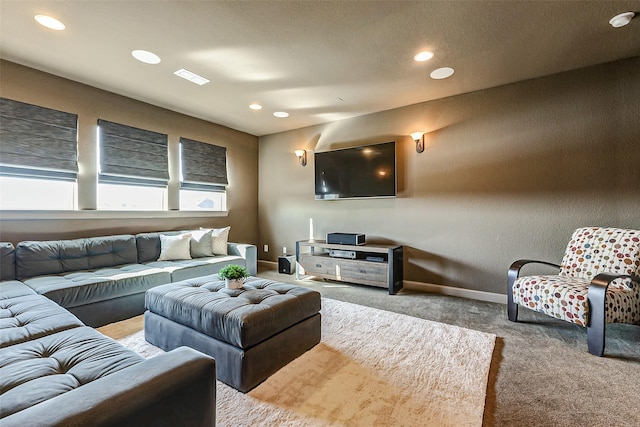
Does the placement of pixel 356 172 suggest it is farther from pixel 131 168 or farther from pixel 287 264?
pixel 131 168

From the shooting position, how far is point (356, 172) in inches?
157

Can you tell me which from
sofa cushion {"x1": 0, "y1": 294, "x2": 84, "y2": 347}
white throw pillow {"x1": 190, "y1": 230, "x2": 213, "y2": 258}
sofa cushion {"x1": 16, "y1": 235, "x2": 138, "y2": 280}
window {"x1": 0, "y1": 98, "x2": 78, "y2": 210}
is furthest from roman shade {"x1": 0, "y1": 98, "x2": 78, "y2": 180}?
sofa cushion {"x1": 0, "y1": 294, "x2": 84, "y2": 347}

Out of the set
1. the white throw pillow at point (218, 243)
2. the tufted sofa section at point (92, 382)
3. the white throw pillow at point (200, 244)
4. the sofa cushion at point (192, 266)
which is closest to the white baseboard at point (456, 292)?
the sofa cushion at point (192, 266)

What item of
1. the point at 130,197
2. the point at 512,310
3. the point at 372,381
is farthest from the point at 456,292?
the point at 130,197

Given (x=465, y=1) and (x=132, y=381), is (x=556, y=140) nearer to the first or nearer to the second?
(x=465, y=1)

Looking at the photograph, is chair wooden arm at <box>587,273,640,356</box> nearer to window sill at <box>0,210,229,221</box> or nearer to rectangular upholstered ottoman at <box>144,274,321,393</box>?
rectangular upholstered ottoman at <box>144,274,321,393</box>

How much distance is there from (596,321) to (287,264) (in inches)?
143

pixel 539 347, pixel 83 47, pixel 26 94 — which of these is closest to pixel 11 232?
pixel 26 94

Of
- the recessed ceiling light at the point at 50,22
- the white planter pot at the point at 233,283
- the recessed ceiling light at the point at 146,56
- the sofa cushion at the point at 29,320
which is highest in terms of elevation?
the recessed ceiling light at the point at 50,22

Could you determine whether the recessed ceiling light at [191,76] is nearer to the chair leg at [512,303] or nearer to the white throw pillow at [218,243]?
the white throw pillow at [218,243]

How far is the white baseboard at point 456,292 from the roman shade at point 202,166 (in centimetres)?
333

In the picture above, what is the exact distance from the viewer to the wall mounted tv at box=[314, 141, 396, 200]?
377 centimetres

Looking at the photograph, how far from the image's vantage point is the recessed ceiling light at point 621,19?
2006 mm

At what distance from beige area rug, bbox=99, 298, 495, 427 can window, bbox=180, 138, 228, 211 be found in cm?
222
